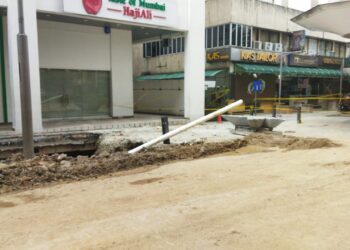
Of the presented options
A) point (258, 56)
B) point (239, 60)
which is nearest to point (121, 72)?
point (239, 60)

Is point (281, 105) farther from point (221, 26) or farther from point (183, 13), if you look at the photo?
point (183, 13)

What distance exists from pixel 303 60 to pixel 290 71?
3297 mm

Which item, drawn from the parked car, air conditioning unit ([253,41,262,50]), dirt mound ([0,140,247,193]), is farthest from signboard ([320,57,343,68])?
dirt mound ([0,140,247,193])

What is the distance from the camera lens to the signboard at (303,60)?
2989cm

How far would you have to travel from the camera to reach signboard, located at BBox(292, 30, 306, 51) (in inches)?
1156

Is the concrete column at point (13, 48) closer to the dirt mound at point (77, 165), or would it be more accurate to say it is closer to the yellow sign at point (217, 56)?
the dirt mound at point (77, 165)

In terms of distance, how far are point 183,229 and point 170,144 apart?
21.3 ft

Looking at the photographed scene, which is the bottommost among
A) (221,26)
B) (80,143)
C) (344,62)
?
(80,143)

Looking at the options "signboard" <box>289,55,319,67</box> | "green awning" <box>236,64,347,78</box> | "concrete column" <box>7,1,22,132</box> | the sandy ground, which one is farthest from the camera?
"signboard" <box>289,55,319,67</box>

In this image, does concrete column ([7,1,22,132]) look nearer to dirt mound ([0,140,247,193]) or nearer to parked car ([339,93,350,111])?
dirt mound ([0,140,247,193])

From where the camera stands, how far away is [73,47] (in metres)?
17.5

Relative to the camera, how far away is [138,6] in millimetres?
15734

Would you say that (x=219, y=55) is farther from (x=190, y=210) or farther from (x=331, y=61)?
(x=190, y=210)

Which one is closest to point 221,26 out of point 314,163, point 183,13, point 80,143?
point 183,13
